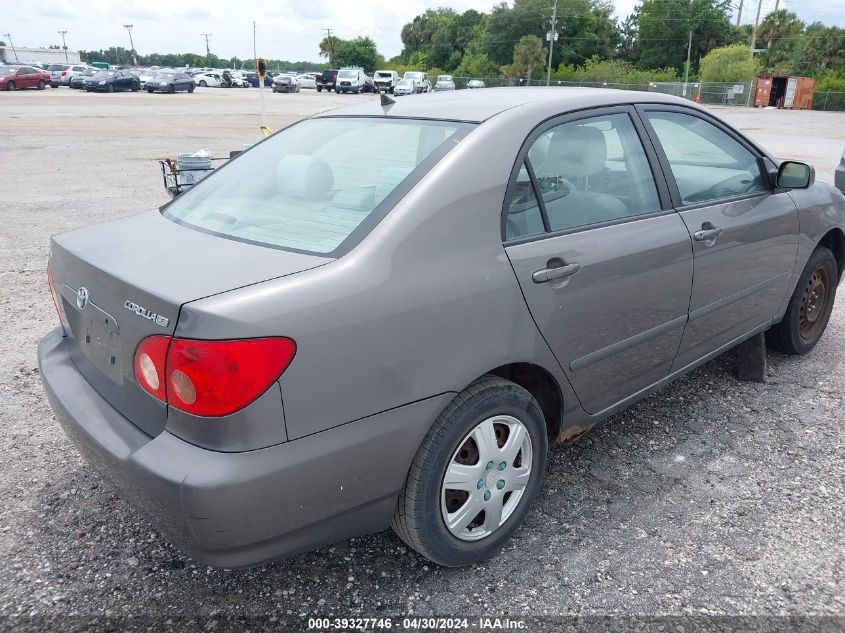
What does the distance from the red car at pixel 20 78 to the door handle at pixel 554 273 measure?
46.4 meters

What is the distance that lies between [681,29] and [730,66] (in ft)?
91.7

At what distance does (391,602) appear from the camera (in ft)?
7.72

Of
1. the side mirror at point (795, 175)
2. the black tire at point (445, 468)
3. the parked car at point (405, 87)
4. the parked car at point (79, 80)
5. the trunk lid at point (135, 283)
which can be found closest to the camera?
the trunk lid at point (135, 283)

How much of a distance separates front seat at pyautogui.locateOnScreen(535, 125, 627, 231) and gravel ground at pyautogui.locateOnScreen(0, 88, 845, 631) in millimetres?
1175

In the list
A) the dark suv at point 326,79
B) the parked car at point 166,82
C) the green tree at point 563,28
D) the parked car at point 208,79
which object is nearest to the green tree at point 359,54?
the green tree at point 563,28

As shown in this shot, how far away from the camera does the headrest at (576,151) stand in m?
2.70

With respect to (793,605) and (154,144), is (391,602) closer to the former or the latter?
(793,605)

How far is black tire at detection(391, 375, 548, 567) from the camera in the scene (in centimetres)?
222

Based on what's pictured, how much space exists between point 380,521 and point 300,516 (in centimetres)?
32

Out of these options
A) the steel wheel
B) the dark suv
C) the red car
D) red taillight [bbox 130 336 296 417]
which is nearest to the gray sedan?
red taillight [bbox 130 336 296 417]

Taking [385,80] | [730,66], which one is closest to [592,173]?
[385,80]

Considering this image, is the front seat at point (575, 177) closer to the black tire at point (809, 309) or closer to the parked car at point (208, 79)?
the black tire at point (809, 309)

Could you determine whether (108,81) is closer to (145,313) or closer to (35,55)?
(145,313)

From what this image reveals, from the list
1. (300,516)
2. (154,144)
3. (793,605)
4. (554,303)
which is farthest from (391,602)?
(154,144)
